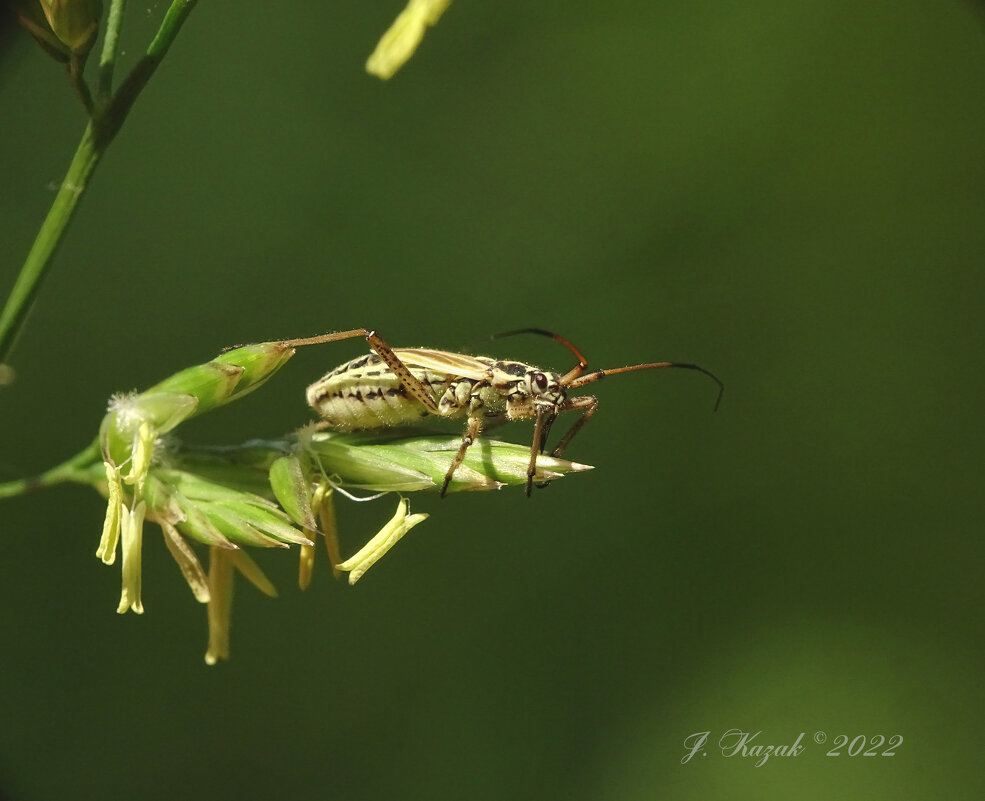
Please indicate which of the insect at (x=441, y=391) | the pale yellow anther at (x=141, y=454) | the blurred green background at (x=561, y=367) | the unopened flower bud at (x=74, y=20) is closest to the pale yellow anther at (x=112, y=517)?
the pale yellow anther at (x=141, y=454)

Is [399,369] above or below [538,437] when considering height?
above

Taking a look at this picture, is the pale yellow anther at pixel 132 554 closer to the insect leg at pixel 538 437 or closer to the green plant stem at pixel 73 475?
the green plant stem at pixel 73 475

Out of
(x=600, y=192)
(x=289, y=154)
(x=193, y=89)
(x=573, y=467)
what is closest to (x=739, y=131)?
(x=600, y=192)

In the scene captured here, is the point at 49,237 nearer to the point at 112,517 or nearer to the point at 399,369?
the point at 112,517

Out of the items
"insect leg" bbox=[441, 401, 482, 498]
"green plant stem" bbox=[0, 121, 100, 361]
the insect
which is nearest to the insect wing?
→ the insect

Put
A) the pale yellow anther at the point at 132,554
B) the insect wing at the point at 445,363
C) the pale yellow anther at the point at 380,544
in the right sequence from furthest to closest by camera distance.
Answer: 1. the insect wing at the point at 445,363
2. the pale yellow anther at the point at 380,544
3. the pale yellow anther at the point at 132,554

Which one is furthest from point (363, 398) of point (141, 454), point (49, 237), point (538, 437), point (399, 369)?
point (49, 237)
